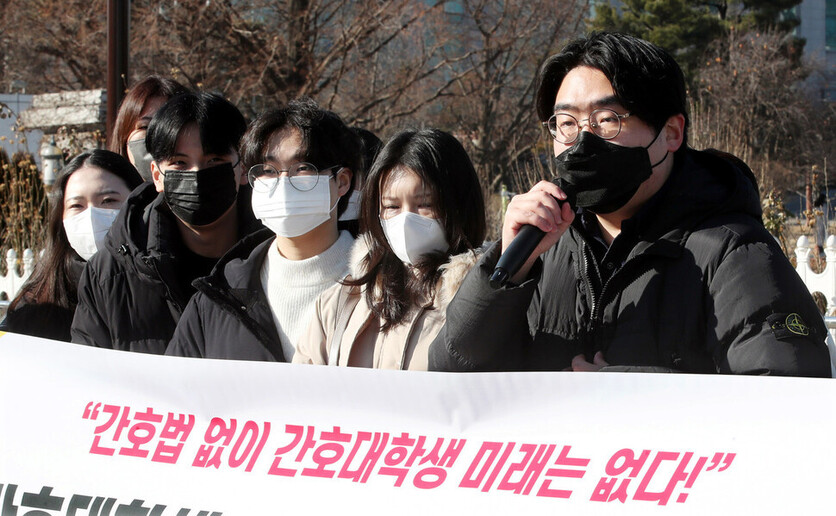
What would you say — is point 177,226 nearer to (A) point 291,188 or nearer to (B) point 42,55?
(A) point 291,188

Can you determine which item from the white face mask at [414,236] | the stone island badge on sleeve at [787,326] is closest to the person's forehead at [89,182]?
the white face mask at [414,236]

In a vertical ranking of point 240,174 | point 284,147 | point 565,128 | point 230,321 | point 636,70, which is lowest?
point 230,321

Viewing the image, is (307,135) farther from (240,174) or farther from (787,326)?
(787,326)

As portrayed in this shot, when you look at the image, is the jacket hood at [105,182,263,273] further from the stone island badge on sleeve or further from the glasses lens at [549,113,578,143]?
the stone island badge on sleeve

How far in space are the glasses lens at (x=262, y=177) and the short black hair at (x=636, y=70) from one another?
46.2 inches

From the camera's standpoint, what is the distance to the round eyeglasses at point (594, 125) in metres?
2.30

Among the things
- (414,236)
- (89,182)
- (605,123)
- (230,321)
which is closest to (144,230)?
(89,182)

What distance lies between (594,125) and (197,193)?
67.1 inches

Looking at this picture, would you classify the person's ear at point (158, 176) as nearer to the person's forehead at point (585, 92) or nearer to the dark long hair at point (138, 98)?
the dark long hair at point (138, 98)

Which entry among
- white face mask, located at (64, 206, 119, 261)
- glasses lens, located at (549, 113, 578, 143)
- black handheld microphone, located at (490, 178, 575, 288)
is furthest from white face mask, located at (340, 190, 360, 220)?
black handheld microphone, located at (490, 178, 575, 288)

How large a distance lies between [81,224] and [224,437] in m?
1.80

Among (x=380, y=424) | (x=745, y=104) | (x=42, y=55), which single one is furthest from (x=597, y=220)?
(x=745, y=104)

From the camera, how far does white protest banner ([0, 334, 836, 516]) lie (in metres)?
2.00

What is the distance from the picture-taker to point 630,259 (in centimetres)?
223
